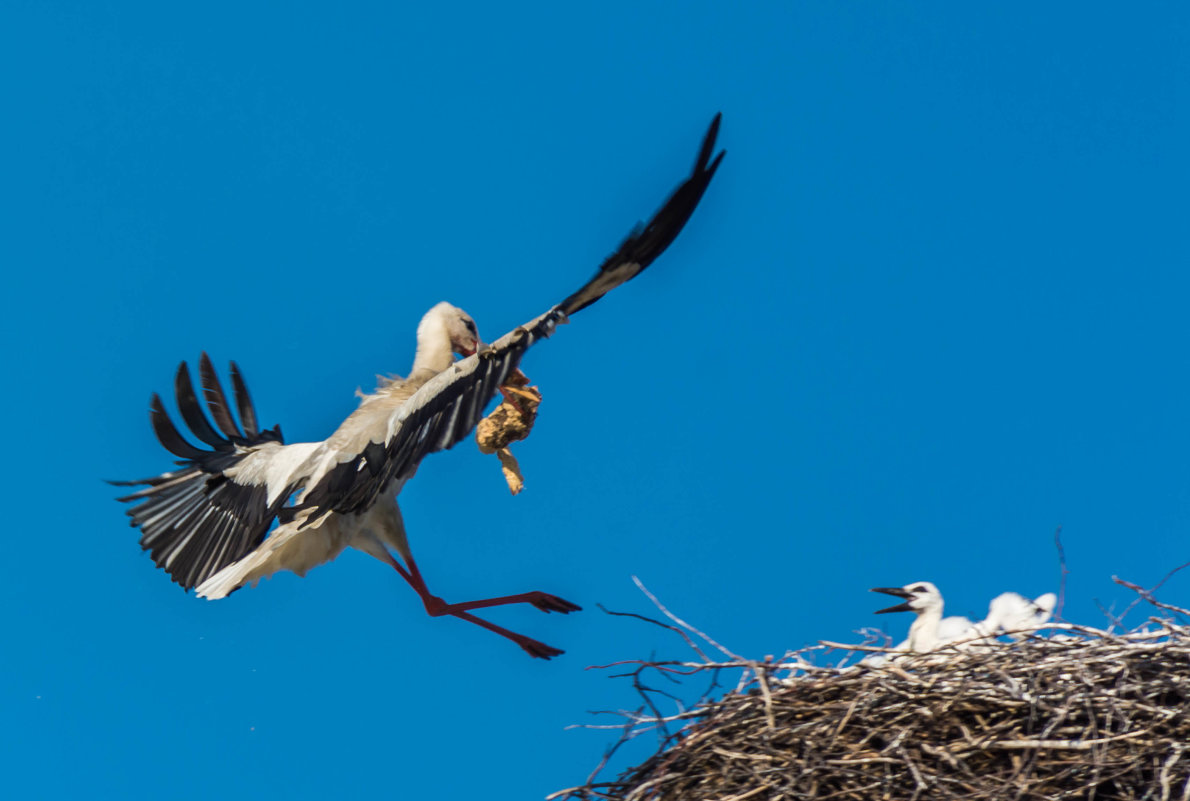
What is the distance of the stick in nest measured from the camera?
4289mm

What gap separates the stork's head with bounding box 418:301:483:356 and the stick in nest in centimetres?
71

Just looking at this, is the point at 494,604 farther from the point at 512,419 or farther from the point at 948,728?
the point at 948,728

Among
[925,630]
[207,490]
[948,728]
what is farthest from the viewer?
[207,490]

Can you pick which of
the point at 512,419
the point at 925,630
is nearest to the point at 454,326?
the point at 512,419

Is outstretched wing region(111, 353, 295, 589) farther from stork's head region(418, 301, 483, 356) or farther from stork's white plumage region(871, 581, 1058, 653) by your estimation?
stork's white plumage region(871, 581, 1058, 653)

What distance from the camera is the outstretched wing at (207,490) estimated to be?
4.71 metres

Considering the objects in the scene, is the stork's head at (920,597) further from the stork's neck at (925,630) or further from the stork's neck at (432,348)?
the stork's neck at (432,348)

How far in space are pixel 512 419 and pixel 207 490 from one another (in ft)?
4.16

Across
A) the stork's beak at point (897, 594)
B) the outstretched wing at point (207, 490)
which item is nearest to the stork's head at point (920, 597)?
the stork's beak at point (897, 594)

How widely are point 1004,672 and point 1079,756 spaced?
28 cm

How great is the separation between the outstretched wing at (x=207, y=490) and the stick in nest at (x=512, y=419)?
0.70 meters

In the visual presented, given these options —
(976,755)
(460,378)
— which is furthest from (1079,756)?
(460,378)

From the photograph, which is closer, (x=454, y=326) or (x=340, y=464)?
(x=340, y=464)

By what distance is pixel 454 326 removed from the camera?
16.4ft
